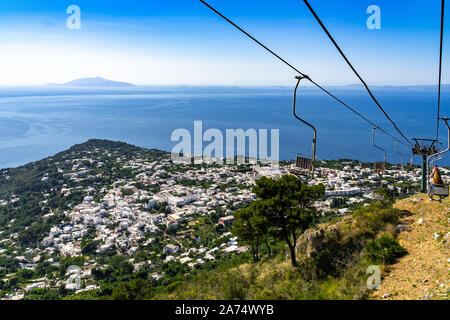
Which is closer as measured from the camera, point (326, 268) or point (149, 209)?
point (326, 268)

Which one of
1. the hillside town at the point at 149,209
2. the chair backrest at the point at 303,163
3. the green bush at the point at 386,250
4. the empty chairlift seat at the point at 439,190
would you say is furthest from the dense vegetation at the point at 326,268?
the hillside town at the point at 149,209

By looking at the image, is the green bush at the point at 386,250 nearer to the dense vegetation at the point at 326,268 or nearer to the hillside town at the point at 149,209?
the dense vegetation at the point at 326,268

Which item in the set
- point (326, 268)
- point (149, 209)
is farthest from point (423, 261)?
point (149, 209)

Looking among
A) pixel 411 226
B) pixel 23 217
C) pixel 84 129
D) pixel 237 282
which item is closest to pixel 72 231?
pixel 23 217

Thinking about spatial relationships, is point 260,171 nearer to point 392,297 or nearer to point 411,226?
point 411,226

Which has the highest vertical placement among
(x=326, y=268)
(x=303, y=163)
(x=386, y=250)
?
(x=303, y=163)

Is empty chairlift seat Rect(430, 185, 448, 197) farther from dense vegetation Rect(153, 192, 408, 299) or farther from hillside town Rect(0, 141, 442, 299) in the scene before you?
hillside town Rect(0, 141, 442, 299)

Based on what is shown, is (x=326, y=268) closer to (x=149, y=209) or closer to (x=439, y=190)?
(x=439, y=190)
